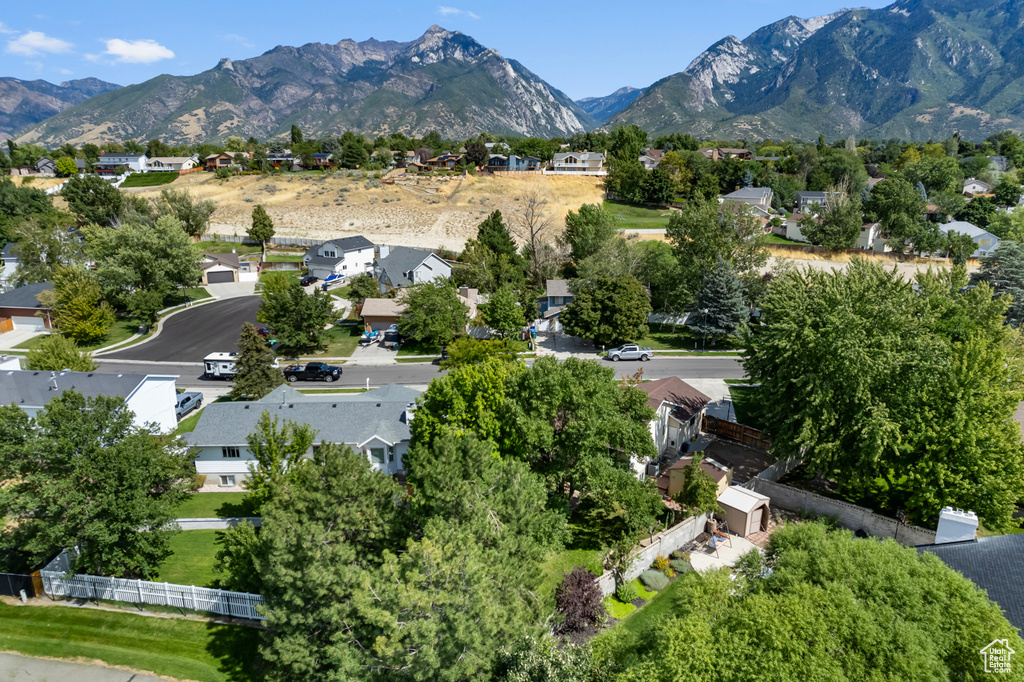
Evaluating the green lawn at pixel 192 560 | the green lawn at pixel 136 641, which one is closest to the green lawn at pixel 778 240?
the green lawn at pixel 192 560

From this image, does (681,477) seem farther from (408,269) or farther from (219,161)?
(219,161)

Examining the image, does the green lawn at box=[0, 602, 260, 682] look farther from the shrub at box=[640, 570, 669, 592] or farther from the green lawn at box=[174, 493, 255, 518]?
the shrub at box=[640, 570, 669, 592]

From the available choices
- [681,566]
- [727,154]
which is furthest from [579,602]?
[727,154]

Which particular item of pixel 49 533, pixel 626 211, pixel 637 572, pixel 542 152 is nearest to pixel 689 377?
pixel 637 572

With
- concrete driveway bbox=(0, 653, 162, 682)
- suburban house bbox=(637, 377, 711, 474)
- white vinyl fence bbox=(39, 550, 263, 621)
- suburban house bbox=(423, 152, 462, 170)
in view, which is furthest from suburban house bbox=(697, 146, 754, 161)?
concrete driveway bbox=(0, 653, 162, 682)

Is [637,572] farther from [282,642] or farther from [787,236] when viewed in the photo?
[787,236]

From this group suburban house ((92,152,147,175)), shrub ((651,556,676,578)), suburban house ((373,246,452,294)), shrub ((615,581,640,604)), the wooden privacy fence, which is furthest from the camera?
suburban house ((92,152,147,175))
